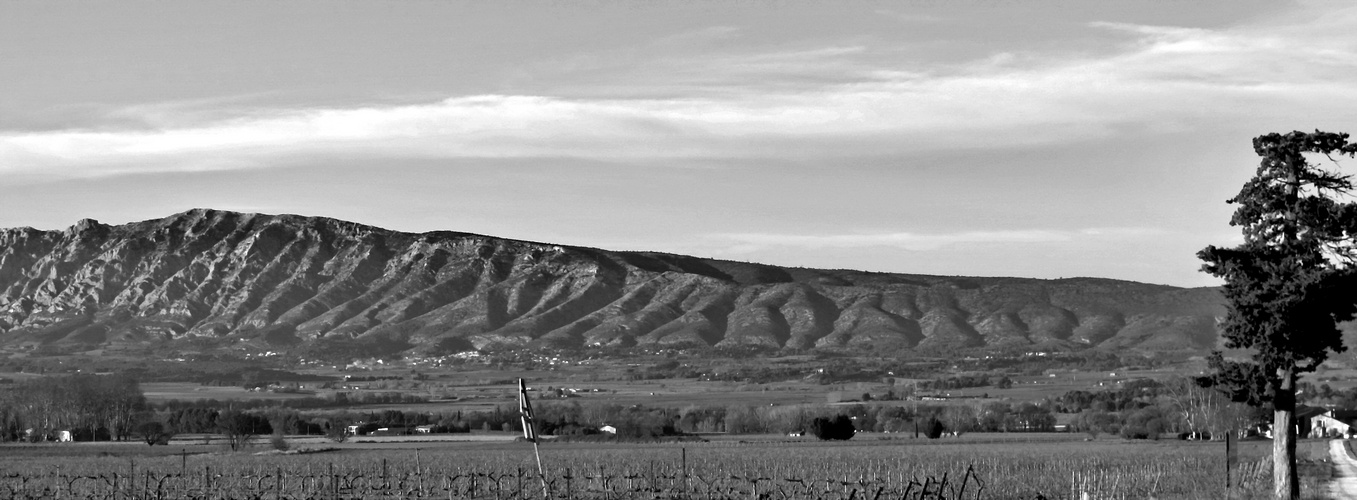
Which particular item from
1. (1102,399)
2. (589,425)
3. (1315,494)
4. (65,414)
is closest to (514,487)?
(1315,494)

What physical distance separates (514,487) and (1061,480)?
73.6ft

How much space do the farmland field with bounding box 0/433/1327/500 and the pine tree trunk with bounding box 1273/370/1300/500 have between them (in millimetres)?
2775

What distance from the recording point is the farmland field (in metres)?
56.2

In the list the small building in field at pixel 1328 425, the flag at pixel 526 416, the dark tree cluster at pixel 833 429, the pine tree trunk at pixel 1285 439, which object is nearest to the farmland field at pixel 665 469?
the pine tree trunk at pixel 1285 439

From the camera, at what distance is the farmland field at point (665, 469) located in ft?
184

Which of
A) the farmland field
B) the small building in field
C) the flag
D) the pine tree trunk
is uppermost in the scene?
the flag

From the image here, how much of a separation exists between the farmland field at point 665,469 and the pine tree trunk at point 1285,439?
9.11ft

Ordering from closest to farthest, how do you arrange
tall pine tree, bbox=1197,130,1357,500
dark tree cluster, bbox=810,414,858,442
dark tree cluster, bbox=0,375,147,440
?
tall pine tree, bbox=1197,130,1357,500
dark tree cluster, bbox=810,414,858,442
dark tree cluster, bbox=0,375,147,440

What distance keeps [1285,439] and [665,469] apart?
37.6m

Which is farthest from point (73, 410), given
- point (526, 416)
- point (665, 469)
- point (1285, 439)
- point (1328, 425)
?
point (526, 416)

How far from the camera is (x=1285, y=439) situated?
41.4 metres

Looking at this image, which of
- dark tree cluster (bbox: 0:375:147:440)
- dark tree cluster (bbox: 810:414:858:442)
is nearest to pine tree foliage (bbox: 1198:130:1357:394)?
dark tree cluster (bbox: 810:414:858:442)

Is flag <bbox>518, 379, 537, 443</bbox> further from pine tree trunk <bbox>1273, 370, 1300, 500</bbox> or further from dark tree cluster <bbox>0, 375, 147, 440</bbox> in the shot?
dark tree cluster <bbox>0, 375, 147, 440</bbox>

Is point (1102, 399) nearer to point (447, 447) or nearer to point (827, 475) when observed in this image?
point (447, 447)
